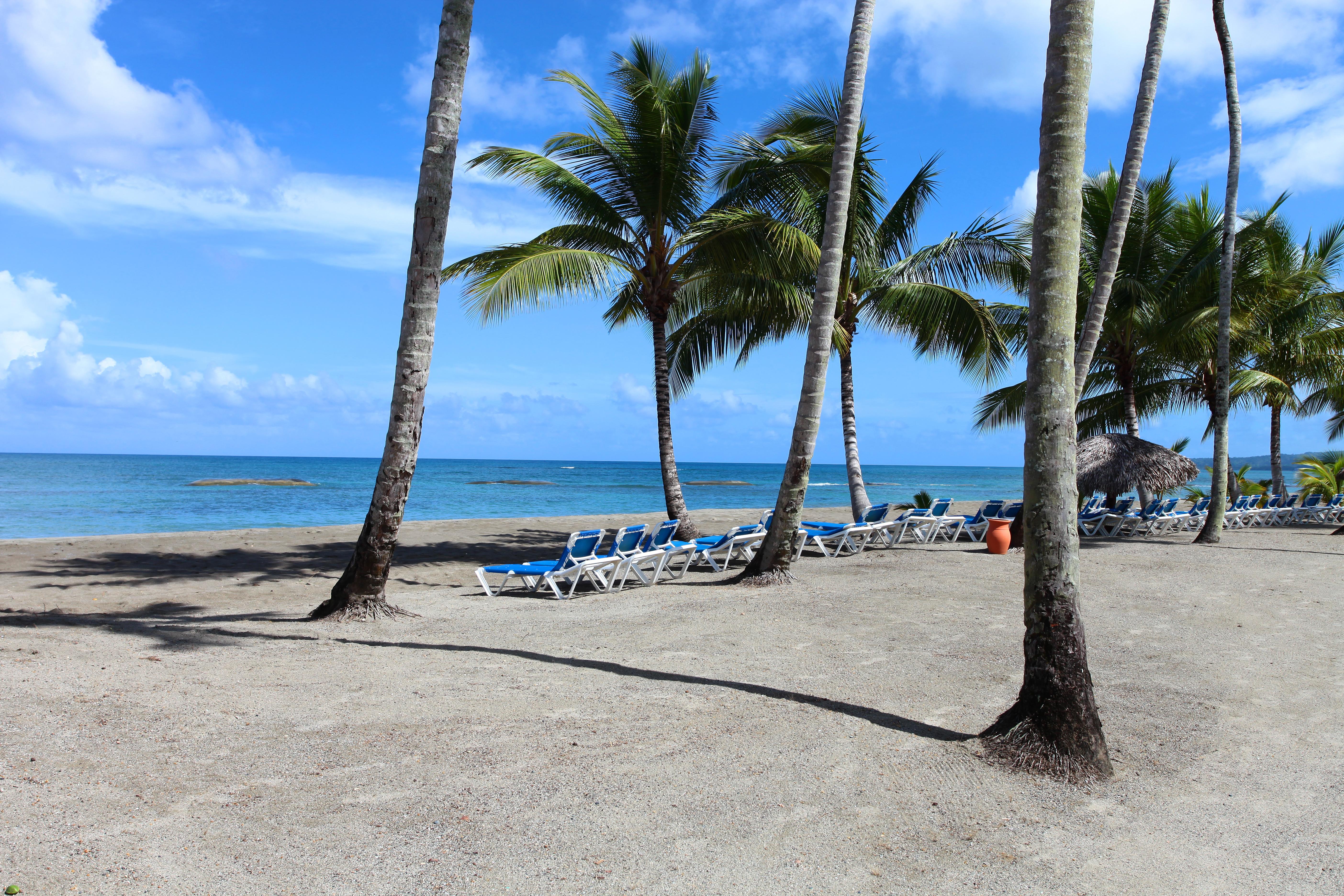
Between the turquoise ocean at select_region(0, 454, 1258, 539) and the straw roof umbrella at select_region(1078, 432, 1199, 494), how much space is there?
29.0 feet


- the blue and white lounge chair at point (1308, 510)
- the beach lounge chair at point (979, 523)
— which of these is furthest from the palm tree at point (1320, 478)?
the beach lounge chair at point (979, 523)

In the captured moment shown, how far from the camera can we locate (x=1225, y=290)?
1463cm

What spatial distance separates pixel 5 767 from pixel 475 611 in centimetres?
468

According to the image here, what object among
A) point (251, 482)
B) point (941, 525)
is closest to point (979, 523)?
point (941, 525)

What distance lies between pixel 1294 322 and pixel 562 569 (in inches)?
770

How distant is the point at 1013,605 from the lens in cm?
828

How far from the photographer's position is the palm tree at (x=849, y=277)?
13055 millimetres

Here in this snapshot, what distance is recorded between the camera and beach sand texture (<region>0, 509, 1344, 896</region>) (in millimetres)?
2979

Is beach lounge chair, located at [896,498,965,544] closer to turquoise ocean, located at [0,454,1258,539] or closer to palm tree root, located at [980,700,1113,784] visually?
palm tree root, located at [980,700,1113,784]

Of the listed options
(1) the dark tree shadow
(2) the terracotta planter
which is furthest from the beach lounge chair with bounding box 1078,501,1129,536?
(1) the dark tree shadow

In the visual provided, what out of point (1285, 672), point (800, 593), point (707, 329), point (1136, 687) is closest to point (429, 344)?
point (800, 593)

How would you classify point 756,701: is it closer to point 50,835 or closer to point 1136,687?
point 1136,687

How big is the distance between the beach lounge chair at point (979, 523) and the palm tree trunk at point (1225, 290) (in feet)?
11.7

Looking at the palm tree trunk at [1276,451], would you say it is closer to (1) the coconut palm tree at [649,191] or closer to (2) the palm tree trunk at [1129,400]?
(2) the palm tree trunk at [1129,400]
